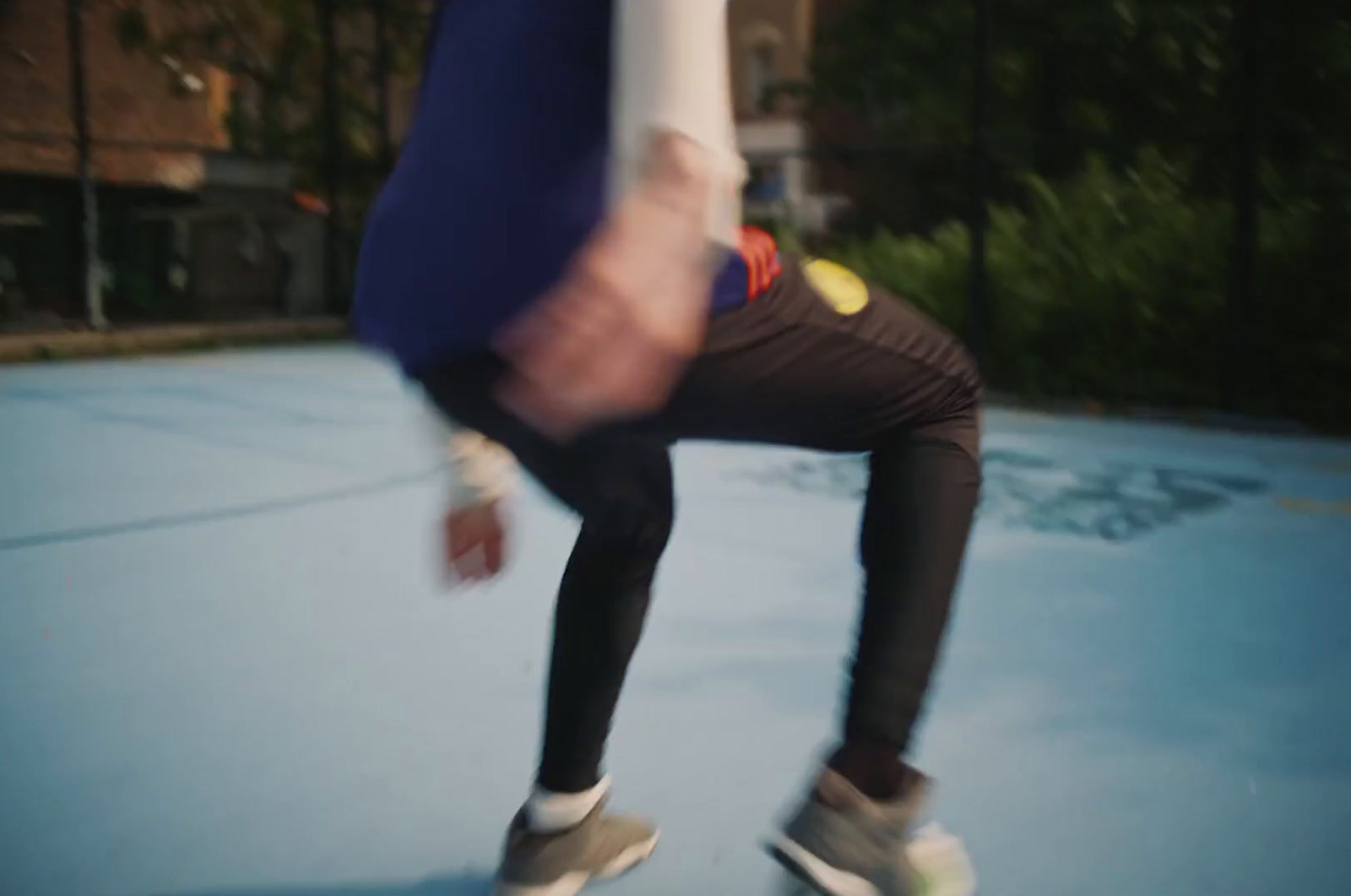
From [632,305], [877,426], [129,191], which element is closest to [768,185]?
[129,191]

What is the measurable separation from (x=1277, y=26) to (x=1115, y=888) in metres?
5.09

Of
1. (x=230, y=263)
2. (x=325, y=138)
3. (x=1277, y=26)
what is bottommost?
(x=230, y=263)

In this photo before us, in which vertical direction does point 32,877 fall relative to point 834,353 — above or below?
below

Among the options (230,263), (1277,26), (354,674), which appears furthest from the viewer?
(230,263)

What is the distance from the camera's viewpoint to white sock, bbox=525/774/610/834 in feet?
4.26

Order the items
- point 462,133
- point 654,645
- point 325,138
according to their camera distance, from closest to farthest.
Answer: point 462,133, point 654,645, point 325,138

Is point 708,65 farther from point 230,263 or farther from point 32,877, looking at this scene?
point 230,263

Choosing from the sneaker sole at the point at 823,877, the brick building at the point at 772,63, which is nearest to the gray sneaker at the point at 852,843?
the sneaker sole at the point at 823,877

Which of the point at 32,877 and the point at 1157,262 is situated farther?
the point at 1157,262

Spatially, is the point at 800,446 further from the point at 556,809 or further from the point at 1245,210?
the point at 1245,210

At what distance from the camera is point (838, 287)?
115cm

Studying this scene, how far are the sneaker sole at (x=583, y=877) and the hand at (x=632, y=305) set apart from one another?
0.55m

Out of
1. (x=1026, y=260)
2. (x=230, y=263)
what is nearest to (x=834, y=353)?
(x=1026, y=260)

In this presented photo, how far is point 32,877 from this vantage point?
1.35 meters
